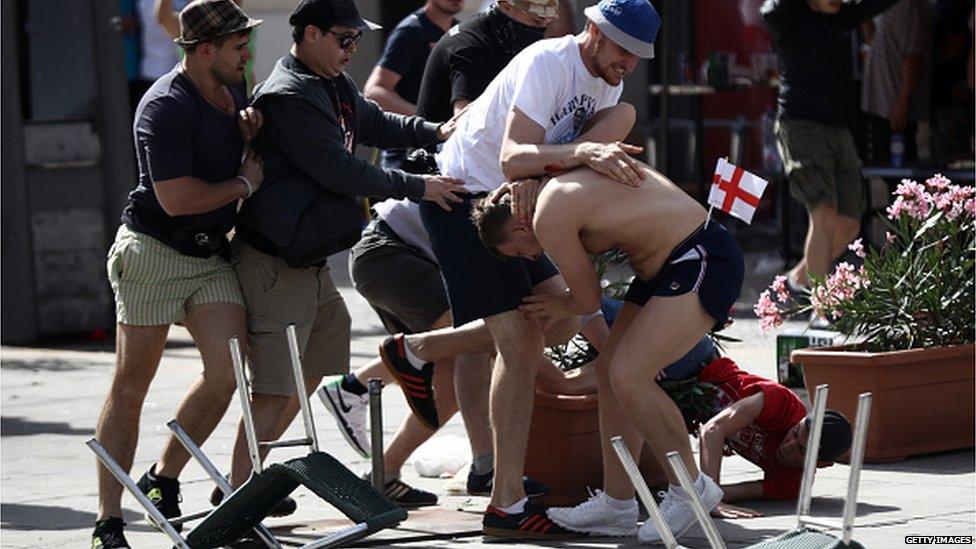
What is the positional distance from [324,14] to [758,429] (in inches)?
81.4

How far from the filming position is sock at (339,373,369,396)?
7578mm

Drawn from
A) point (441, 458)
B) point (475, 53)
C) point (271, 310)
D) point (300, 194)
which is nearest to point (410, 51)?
point (475, 53)

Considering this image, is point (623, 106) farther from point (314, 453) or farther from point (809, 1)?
point (809, 1)

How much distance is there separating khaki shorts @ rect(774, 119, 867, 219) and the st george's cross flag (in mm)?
3928

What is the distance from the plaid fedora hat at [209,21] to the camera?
6660mm

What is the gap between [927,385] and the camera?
7.93 m

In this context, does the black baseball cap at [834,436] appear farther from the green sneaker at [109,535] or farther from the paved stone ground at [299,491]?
the green sneaker at [109,535]

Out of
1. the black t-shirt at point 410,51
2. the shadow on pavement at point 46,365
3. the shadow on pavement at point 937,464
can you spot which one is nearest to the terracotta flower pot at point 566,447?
the shadow on pavement at point 937,464

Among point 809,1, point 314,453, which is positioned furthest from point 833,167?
point 314,453

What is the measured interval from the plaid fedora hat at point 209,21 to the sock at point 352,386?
4.86 ft

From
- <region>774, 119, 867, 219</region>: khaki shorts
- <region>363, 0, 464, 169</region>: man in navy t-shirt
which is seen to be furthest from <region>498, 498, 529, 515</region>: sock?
<region>774, 119, 867, 219</region>: khaki shorts

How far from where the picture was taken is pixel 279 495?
19.8 feet

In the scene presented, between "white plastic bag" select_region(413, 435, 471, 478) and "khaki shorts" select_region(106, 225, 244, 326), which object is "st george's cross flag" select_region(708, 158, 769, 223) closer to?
"white plastic bag" select_region(413, 435, 471, 478)

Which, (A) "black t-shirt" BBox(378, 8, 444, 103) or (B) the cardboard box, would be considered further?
(A) "black t-shirt" BBox(378, 8, 444, 103)
